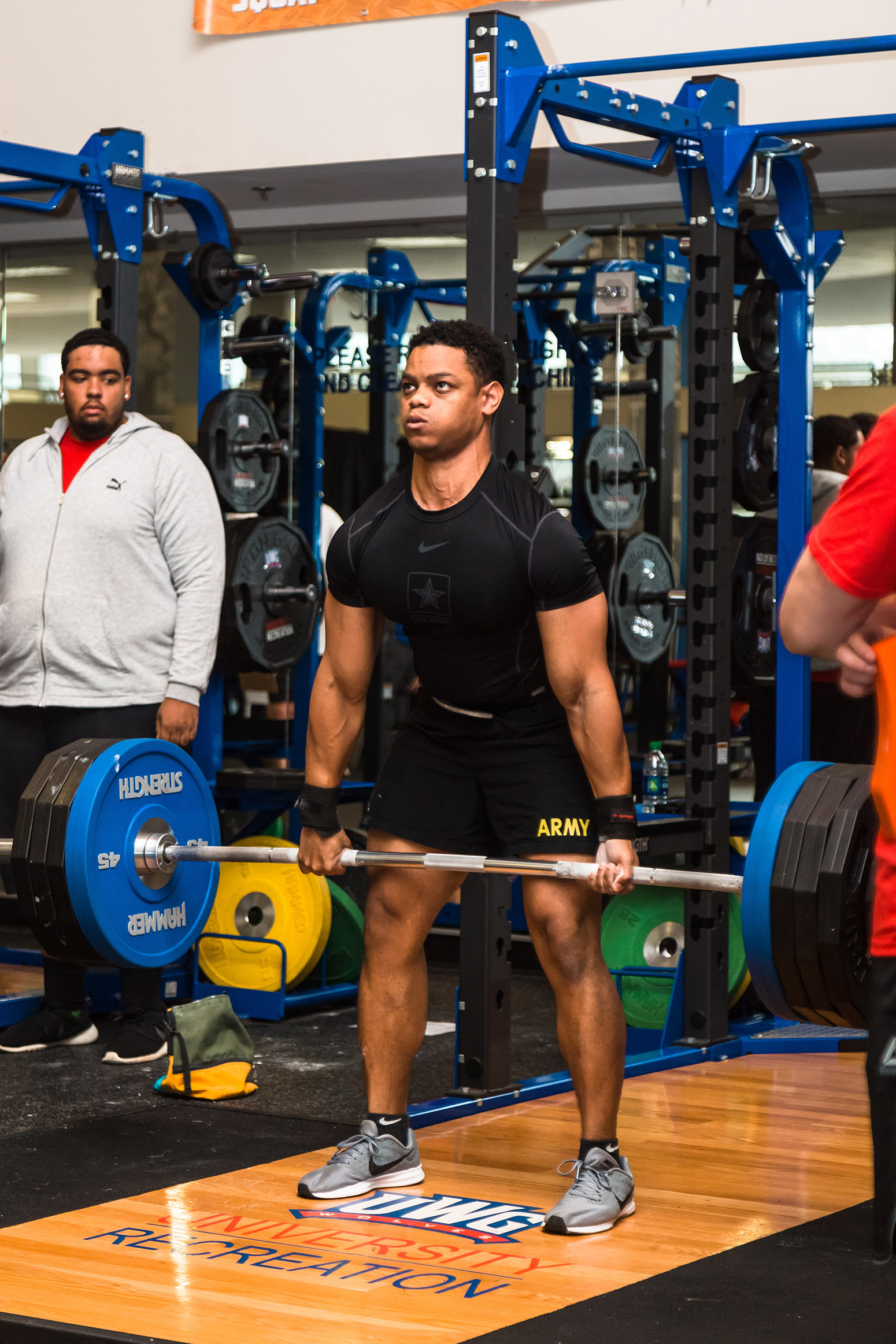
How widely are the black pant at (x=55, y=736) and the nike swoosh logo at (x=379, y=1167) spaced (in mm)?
1346

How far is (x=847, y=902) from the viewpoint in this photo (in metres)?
2.69

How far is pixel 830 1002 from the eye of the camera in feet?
9.05

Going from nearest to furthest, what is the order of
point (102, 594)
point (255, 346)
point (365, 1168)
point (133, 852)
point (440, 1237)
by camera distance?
point (440, 1237) → point (365, 1168) → point (133, 852) → point (102, 594) → point (255, 346)

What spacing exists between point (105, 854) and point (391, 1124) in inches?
27.7

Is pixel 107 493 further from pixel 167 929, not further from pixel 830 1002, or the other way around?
pixel 830 1002

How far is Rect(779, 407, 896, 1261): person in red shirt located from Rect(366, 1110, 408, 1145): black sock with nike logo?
152 cm

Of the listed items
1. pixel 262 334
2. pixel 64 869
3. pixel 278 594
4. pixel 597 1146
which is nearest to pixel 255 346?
pixel 262 334

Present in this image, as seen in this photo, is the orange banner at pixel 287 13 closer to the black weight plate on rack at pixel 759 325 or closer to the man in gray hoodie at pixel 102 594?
the black weight plate on rack at pixel 759 325

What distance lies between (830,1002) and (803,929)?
141 mm

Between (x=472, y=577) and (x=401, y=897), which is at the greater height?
(x=472, y=577)

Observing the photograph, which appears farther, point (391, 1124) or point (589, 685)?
point (391, 1124)

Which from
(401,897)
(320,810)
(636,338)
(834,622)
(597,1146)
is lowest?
(597,1146)

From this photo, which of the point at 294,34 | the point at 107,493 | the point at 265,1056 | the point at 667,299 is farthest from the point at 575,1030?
the point at 294,34

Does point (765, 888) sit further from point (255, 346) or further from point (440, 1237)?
point (255, 346)
